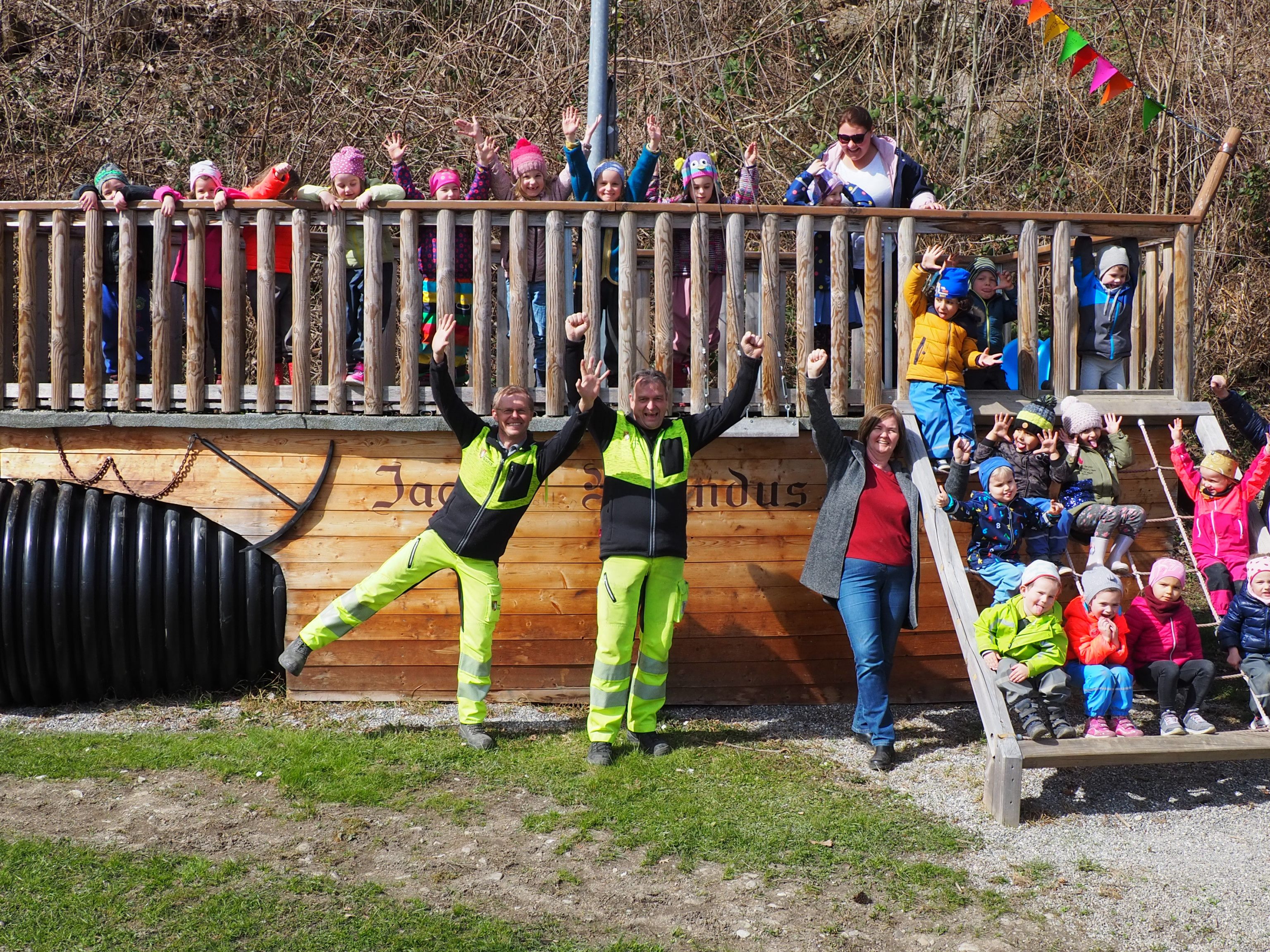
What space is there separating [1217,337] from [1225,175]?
1641mm

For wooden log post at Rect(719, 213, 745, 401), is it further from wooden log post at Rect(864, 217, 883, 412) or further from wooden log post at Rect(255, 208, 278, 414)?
wooden log post at Rect(255, 208, 278, 414)

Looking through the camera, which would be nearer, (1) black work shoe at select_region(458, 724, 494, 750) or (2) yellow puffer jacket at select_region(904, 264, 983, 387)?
(1) black work shoe at select_region(458, 724, 494, 750)

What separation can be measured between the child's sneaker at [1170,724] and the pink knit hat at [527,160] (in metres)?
4.18

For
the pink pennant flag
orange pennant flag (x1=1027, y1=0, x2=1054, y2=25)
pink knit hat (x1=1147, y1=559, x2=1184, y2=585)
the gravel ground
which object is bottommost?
the gravel ground

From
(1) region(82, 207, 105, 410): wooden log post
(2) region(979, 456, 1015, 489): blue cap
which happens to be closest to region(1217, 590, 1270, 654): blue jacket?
(2) region(979, 456, 1015, 489): blue cap

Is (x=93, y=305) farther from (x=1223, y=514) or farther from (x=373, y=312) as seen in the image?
(x=1223, y=514)

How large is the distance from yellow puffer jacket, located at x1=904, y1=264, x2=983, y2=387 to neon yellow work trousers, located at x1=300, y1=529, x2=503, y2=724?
2461 mm

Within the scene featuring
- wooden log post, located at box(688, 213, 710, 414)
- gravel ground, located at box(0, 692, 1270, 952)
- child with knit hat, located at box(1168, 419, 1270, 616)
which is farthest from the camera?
wooden log post, located at box(688, 213, 710, 414)

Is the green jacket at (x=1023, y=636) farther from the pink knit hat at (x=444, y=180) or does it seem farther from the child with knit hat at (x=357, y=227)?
the pink knit hat at (x=444, y=180)

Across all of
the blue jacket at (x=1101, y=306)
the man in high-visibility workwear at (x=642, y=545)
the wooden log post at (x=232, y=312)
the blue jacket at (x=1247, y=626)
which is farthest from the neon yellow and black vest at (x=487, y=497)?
the blue jacket at (x=1247, y=626)

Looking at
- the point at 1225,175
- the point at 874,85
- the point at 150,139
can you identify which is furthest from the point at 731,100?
the point at 150,139

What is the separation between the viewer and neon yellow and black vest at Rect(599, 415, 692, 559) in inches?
221

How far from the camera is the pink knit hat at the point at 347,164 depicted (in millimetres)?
6242

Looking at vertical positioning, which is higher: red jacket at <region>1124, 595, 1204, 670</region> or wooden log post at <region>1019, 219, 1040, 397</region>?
wooden log post at <region>1019, 219, 1040, 397</region>
